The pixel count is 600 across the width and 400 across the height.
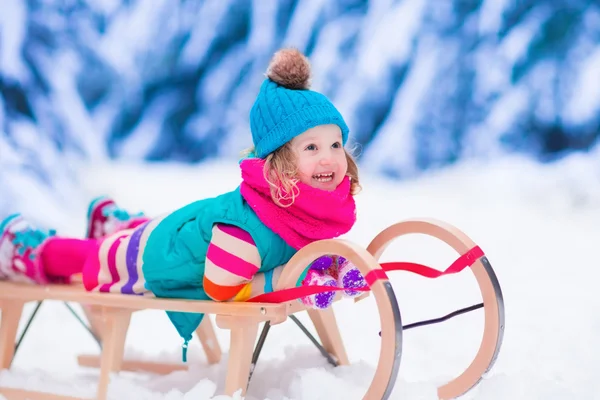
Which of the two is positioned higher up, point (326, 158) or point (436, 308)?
point (326, 158)

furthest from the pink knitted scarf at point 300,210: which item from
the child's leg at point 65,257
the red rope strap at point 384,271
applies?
the child's leg at point 65,257

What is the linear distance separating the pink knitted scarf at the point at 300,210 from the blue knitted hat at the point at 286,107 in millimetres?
57

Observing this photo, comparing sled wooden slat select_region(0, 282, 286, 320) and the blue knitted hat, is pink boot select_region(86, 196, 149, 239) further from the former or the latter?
the blue knitted hat

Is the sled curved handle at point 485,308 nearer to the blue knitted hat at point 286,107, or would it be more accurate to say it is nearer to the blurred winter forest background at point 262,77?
the blue knitted hat at point 286,107

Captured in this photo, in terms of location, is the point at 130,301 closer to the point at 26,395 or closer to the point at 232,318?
the point at 232,318

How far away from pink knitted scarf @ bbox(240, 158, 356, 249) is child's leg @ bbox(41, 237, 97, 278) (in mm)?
→ 516

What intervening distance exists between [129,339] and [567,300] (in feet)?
4.08

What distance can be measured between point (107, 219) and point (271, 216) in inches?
28.0

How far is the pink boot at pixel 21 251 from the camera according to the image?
1.69m

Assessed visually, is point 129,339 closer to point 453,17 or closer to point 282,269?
point 282,269

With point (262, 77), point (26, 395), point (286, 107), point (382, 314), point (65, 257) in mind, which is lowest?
point (26, 395)

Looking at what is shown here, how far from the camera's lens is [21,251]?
1714 mm

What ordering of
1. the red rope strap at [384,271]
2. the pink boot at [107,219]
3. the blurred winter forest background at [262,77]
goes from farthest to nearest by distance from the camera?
the blurred winter forest background at [262,77] → the pink boot at [107,219] → the red rope strap at [384,271]

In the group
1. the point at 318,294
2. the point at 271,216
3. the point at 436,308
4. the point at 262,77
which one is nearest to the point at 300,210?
the point at 271,216
